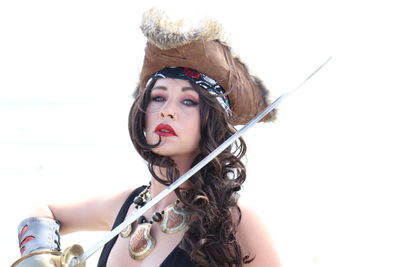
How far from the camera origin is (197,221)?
2.53 m

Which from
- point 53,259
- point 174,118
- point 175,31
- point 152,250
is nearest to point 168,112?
point 174,118

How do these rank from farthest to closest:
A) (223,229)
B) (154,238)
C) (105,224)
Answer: (105,224) → (154,238) → (223,229)

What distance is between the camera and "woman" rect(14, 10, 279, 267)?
2484mm

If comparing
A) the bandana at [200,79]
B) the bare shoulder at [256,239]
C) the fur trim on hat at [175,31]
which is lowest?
the bare shoulder at [256,239]

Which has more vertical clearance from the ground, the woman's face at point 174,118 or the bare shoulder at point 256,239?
the woman's face at point 174,118

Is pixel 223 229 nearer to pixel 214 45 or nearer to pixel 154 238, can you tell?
pixel 154 238

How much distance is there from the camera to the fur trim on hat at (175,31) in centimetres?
251

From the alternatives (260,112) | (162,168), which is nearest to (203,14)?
(260,112)

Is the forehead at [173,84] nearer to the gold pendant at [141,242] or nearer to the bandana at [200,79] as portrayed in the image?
the bandana at [200,79]

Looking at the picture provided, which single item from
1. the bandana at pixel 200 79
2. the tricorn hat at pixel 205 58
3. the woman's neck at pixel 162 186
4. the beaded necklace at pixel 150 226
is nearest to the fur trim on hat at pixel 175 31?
the tricorn hat at pixel 205 58

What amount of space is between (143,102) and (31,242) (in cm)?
69

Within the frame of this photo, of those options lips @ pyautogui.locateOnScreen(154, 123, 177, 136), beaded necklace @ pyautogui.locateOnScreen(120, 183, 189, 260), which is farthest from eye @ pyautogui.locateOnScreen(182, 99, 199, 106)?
beaded necklace @ pyautogui.locateOnScreen(120, 183, 189, 260)

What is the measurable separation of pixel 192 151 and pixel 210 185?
149mm

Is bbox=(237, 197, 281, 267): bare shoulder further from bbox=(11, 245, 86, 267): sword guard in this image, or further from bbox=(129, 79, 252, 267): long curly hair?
bbox=(11, 245, 86, 267): sword guard
